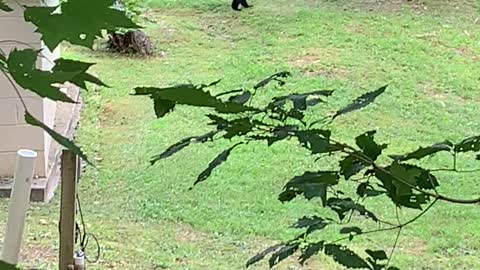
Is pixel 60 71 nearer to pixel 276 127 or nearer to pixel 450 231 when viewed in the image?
pixel 276 127

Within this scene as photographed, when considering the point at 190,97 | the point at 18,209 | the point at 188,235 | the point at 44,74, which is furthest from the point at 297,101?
the point at 188,235

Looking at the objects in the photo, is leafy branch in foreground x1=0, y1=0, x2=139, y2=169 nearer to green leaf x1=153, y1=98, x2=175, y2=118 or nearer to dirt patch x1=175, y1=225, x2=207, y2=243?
green leaf x1=153, y1=98, x2=175, y2=118

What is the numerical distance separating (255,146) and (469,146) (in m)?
3.94

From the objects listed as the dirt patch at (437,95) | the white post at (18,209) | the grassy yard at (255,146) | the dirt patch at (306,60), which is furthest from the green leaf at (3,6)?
A: the dirt patch at (306,60)

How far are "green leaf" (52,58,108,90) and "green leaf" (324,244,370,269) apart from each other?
1.26ft

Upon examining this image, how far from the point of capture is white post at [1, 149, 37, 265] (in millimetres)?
1735

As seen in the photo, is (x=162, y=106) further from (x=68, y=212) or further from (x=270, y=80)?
(x=68, y=212)

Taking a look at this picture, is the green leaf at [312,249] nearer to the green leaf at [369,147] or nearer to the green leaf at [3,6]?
the green leaf at [369,147]

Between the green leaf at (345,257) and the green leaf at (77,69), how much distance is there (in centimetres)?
38

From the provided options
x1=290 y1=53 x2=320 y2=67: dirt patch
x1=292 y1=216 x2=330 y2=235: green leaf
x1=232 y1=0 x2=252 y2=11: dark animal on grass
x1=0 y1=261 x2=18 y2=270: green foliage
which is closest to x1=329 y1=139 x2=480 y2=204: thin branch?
x1=292 y1=216 x2=330 y2=235: green leaf

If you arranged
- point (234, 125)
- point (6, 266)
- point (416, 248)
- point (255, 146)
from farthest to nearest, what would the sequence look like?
point (255, 146), point (416, 248), point (234, 125), point (6, 266)

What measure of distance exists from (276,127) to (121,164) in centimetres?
375

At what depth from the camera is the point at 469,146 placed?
2.59 feet

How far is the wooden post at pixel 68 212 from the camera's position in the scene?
72.4 inches
